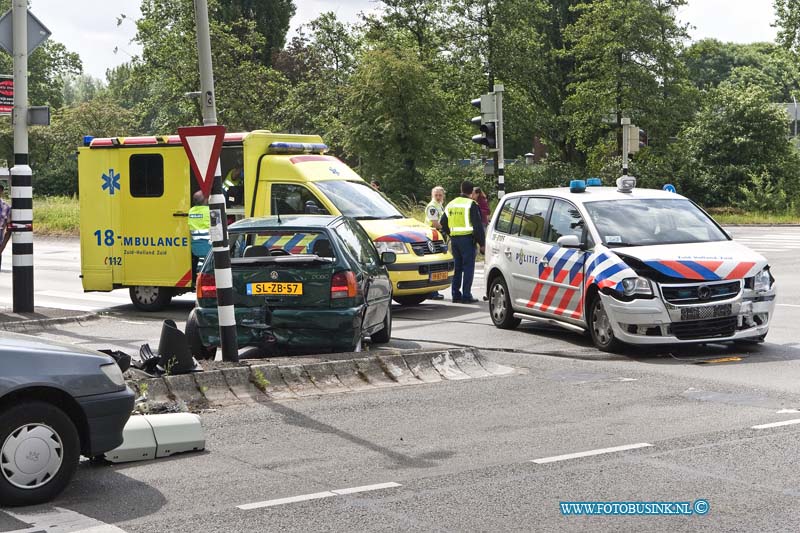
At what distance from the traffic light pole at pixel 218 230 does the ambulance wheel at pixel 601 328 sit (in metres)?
4.11

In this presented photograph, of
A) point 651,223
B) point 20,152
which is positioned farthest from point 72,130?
point 651,223

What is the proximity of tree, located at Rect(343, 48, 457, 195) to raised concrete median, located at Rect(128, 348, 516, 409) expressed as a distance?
30.8 metres

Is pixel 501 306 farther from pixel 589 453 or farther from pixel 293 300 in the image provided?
pixel 589 453

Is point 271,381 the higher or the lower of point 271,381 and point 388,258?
the lower

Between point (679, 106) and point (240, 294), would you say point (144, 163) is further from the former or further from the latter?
point (679, 106)

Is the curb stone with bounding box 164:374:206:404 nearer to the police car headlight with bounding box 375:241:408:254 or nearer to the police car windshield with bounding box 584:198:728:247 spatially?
the police car windshield with bounding box 584:198:728:247

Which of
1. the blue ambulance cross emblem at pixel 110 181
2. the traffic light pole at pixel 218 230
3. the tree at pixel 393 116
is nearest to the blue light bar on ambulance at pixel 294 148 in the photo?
the blue ambulance cross emblem at pixel 110 181

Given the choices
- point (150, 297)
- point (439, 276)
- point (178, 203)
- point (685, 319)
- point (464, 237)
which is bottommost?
point (150, 297)

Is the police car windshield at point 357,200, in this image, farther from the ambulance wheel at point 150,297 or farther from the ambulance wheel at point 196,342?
the ambulance wheel at point 196,342

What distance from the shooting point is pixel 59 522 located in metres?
5.87

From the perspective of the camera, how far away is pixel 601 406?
29.7ft

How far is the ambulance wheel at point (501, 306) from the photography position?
14.4m

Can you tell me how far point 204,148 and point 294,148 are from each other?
778cm

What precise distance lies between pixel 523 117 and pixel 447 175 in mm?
5894
